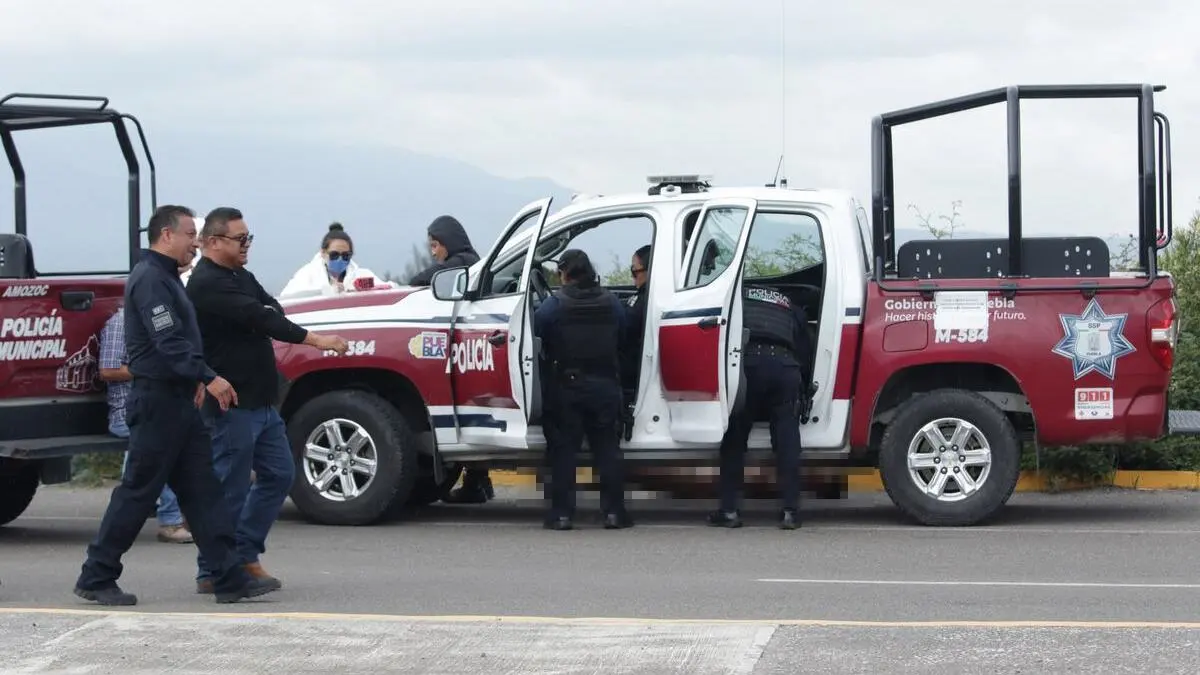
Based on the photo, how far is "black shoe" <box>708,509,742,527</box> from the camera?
1153 cm

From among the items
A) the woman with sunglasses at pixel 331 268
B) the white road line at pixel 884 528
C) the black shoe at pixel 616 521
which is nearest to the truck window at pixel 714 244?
the black shoe at pixel 616 521

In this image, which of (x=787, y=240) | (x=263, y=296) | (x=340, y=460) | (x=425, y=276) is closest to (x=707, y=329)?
(x=787, y=240)

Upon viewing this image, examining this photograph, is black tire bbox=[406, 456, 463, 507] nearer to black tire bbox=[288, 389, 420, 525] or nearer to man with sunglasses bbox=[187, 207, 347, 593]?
black tire bbox=[288, 389, 420, 525]

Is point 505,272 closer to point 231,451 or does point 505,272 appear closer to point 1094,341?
point 231,451

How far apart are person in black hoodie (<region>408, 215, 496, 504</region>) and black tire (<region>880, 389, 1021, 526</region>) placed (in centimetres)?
296

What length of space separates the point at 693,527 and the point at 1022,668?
506cm

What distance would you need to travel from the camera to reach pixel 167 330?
8125 mm

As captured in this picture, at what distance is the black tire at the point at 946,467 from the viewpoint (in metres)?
11.1

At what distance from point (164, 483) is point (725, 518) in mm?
4214

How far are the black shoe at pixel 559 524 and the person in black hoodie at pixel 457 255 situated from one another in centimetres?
124

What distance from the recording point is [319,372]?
11.9 meters

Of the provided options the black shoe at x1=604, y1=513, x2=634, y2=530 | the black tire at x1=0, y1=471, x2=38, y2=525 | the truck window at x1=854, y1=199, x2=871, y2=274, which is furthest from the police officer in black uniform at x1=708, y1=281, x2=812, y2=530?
the black tire at x1=0, y1=471, x2=38, y2=525

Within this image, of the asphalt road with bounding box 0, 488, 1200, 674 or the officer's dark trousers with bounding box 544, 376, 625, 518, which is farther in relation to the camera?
the officer's dark trousers with bounding box 544, 376, 625, 518

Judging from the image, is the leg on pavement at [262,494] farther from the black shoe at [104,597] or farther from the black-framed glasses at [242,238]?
the black-framed glasses at [242,238]
